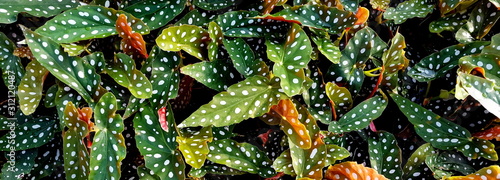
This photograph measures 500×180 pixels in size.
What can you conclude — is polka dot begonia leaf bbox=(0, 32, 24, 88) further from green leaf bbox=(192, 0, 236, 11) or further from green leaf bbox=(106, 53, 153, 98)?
green leaf bbox=(192, 0, 236, 11)

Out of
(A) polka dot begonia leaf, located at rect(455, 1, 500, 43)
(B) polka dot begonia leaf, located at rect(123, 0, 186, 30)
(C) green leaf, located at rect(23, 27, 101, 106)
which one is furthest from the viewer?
(A) polka dot begonia leaf, located at rect(455, 1, 500, 43)

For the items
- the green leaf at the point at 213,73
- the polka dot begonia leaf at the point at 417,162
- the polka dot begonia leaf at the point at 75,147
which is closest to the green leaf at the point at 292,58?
the green leaf at the point at 213,73

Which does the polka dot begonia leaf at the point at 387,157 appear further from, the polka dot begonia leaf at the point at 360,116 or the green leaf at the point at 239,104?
Answer: the green leaf at the point at 239,104

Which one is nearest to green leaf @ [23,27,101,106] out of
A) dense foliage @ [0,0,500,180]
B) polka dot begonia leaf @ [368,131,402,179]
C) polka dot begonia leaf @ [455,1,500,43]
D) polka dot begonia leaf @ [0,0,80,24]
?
dense foliage @ [0,0,500,180]

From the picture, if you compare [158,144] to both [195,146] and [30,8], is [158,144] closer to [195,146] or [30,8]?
[195,146]

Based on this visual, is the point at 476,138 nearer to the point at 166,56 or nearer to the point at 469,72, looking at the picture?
the point at 469,72

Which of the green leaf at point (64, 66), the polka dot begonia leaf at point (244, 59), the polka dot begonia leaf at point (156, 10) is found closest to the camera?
the green leaf at point (64, 66)
